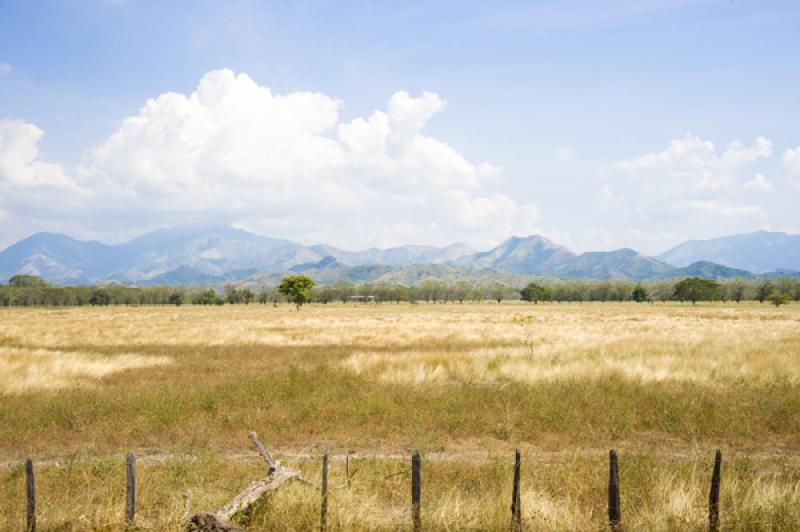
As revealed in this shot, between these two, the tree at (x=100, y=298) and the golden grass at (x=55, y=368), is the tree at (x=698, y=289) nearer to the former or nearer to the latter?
the golden grass at (x=55, y=368)

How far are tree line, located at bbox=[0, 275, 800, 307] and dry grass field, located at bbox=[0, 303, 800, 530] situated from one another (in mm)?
123501

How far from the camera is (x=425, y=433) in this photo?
42.5 feet

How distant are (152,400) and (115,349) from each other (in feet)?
61.4

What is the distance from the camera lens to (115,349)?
3095 cm

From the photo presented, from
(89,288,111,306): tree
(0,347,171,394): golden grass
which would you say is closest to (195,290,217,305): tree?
(89,288,111,306): tree

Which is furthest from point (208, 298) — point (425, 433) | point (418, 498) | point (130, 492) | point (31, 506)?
point (418, 498)

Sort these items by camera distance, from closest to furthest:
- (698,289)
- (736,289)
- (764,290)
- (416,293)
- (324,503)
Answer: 1. (324,503)
2. (698,289)
3. (764,290)
4. (736,289)
5. (416,293)

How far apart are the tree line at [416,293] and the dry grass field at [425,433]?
405ft

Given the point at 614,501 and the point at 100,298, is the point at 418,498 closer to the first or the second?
the point at 614,501

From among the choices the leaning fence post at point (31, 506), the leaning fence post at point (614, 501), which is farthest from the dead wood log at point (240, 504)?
the leaning fence post at point (614, 501)

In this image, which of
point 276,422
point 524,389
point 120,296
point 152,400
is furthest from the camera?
point 120,296

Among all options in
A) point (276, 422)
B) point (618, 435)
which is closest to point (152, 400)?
point (276, 422)

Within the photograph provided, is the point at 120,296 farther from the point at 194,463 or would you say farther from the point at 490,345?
the point at 194,463

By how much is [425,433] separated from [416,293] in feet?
579
